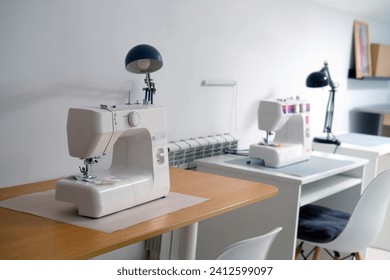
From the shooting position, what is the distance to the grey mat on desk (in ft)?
8.62

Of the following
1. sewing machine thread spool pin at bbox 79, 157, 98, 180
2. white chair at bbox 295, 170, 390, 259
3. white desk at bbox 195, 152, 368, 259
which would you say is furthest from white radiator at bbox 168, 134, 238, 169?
sewing machine thread spool pin at bbox 79, 157, 98, 180

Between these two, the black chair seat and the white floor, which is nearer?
the black chair seat

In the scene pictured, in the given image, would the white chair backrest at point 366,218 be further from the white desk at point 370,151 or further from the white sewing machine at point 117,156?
the white sewing machine at point 117,156

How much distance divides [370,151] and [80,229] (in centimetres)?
231

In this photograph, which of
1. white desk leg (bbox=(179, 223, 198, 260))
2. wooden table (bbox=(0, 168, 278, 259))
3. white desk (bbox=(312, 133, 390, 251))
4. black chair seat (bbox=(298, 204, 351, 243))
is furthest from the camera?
white desk (bbox=(312, 133, 390, 251))

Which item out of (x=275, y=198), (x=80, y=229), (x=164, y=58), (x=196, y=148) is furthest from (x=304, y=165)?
(x=80, y=229)

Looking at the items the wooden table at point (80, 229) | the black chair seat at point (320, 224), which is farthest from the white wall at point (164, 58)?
the black chair seat at point (320, 224)

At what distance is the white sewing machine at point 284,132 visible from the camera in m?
2.68

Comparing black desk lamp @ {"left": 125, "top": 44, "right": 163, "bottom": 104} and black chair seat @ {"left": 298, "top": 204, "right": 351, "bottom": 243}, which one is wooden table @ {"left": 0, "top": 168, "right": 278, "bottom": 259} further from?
black chair seat @ {"left": 298, "top": 204, "right": 351, "bottom": 243}

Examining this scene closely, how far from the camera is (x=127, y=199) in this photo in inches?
69.2

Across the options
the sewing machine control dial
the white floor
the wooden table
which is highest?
the sewing machine control dial

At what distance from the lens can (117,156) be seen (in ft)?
6.38
